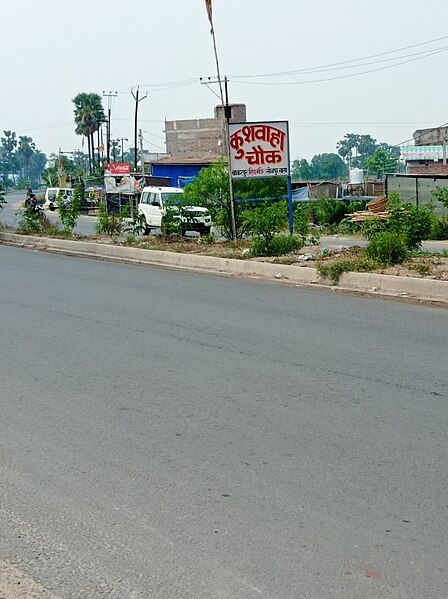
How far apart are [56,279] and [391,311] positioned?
682cm

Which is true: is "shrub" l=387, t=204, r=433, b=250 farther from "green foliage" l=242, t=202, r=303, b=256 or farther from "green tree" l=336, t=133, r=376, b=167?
"green tree" l=336, t=133, r=376, b=167

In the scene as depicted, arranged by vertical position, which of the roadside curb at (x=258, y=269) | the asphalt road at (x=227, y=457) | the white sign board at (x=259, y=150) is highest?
the white sign board at (x=259, y=150)

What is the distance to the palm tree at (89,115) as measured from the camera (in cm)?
10981

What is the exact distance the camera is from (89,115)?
10981cm

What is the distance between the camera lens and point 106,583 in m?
4.02

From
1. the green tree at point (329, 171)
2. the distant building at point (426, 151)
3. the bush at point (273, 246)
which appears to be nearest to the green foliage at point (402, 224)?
the bush at point (273, 246)

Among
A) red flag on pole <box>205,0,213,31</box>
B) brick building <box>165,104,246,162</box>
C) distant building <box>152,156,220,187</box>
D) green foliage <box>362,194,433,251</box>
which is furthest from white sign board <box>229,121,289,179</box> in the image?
brick building <box>165,104,246,162</box>

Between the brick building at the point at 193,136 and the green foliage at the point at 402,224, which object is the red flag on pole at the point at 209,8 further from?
the brick building at the point at 193,136

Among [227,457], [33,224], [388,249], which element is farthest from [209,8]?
[227,457]

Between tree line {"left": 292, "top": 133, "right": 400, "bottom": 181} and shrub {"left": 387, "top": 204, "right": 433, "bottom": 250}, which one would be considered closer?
shrub {"left": 387, "top": 204, "right": 433, "bottom": 250}

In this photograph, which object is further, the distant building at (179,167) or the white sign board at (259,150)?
the distant building at (179,167)

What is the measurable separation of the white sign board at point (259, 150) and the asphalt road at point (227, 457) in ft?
27.9

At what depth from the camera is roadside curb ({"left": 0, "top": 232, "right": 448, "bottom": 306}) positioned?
12.7 meters

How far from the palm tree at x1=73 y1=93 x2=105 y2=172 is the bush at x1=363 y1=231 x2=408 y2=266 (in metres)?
98.1
